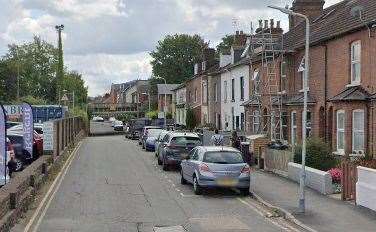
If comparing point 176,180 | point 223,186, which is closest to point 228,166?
point 223,186

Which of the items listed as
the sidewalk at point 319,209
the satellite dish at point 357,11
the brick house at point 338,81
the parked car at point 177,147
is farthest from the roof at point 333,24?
the sidewalk at point 319,209

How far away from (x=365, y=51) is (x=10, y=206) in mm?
15900

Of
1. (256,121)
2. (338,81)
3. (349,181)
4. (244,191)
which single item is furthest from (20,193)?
(256,121)

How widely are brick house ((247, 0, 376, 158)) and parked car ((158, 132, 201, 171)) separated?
4727 millimetres

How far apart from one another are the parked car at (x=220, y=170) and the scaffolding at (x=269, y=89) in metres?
13.7

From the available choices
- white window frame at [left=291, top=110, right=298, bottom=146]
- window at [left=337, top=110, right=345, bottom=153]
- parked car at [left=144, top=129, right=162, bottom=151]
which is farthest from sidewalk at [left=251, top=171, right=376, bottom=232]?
parked car at [left=144, top=129, right=162, bottom=151]

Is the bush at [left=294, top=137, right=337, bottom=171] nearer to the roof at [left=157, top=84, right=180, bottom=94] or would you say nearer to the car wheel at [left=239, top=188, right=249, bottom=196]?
the car wheel at [left=239, top=188, right=249, bottom=196]

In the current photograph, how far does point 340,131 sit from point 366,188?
11.0 meters

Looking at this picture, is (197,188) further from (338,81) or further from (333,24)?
(333,24)

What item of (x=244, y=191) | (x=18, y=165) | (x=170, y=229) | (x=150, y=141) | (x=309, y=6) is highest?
(x=309, y=6)

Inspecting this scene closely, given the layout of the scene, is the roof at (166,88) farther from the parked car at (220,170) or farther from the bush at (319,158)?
the parked car at (220,170)

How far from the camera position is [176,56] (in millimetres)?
103875

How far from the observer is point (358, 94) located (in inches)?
981

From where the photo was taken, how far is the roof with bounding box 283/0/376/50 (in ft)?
85.1
